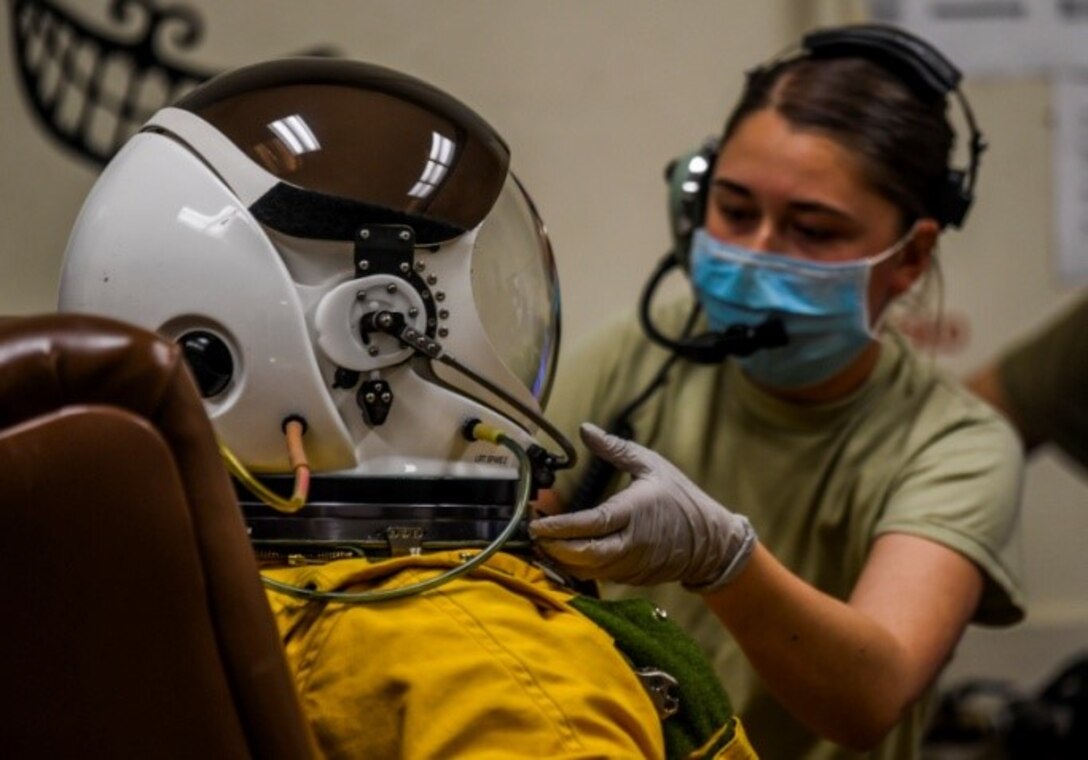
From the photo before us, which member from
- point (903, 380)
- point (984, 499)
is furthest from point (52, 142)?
point (984, 499)

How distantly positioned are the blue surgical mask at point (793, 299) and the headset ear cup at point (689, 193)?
0.10 ft

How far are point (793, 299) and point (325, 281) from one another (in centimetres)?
75

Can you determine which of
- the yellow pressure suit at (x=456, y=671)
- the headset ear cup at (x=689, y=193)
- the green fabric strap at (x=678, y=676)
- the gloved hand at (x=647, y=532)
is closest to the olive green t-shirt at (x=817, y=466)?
the headset ear cup at (x=689, y=193)

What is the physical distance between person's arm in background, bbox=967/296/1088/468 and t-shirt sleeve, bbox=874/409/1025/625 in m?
0.62

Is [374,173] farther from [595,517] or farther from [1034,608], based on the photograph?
[1034,608]

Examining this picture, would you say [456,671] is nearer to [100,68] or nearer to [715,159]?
[715,159]

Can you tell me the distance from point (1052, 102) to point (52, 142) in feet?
5.30

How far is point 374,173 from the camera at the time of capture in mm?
974

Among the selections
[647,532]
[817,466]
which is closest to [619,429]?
[817,466]

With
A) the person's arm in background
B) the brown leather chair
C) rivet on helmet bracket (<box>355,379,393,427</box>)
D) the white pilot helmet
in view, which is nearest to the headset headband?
the person's arm in background

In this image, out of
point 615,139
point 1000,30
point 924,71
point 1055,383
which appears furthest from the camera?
point 1000,30

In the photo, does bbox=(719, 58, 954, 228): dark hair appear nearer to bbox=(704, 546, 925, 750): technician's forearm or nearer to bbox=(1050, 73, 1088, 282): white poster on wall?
bbox=(704, 546, 925, 750): technician's forearm

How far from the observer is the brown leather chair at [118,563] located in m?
0.59

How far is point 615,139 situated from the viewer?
8.03 ft
